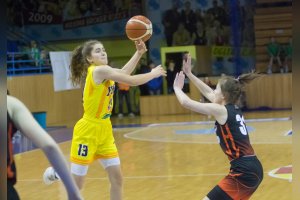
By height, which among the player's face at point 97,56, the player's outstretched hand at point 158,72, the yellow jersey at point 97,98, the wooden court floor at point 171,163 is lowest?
the wooden court floor at point 171,163

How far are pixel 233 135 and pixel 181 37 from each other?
51.3 feet

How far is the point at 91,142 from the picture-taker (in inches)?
206

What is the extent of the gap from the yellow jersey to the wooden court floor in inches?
77.4

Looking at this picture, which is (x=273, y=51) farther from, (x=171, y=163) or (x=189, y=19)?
(x=171, y=163)

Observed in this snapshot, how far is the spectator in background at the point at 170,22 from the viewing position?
20172 mm

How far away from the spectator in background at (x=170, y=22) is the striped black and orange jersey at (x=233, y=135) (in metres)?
15.7

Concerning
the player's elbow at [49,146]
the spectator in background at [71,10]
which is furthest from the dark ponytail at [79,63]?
the spectator in background at [71,10]

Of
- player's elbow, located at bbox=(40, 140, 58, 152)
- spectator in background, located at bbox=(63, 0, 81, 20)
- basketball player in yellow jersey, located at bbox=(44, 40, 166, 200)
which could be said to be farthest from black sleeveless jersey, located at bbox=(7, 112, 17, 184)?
spectator in background, located at bbox=(63, 0, 81, 20)

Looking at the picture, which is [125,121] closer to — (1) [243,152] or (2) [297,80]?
(1) [243,152]

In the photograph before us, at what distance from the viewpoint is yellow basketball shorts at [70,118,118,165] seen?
523 centimetres

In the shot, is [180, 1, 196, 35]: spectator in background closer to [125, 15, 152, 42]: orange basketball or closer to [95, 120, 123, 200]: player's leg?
[95, 120, 123, 200]: player's leg

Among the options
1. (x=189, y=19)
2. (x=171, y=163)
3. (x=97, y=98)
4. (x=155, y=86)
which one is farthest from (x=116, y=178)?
(x=189, y=19)

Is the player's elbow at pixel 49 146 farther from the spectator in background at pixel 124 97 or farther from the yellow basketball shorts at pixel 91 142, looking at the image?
the spectator in background at pixel 124 97

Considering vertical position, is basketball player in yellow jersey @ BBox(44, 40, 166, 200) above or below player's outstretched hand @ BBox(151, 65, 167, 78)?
below
